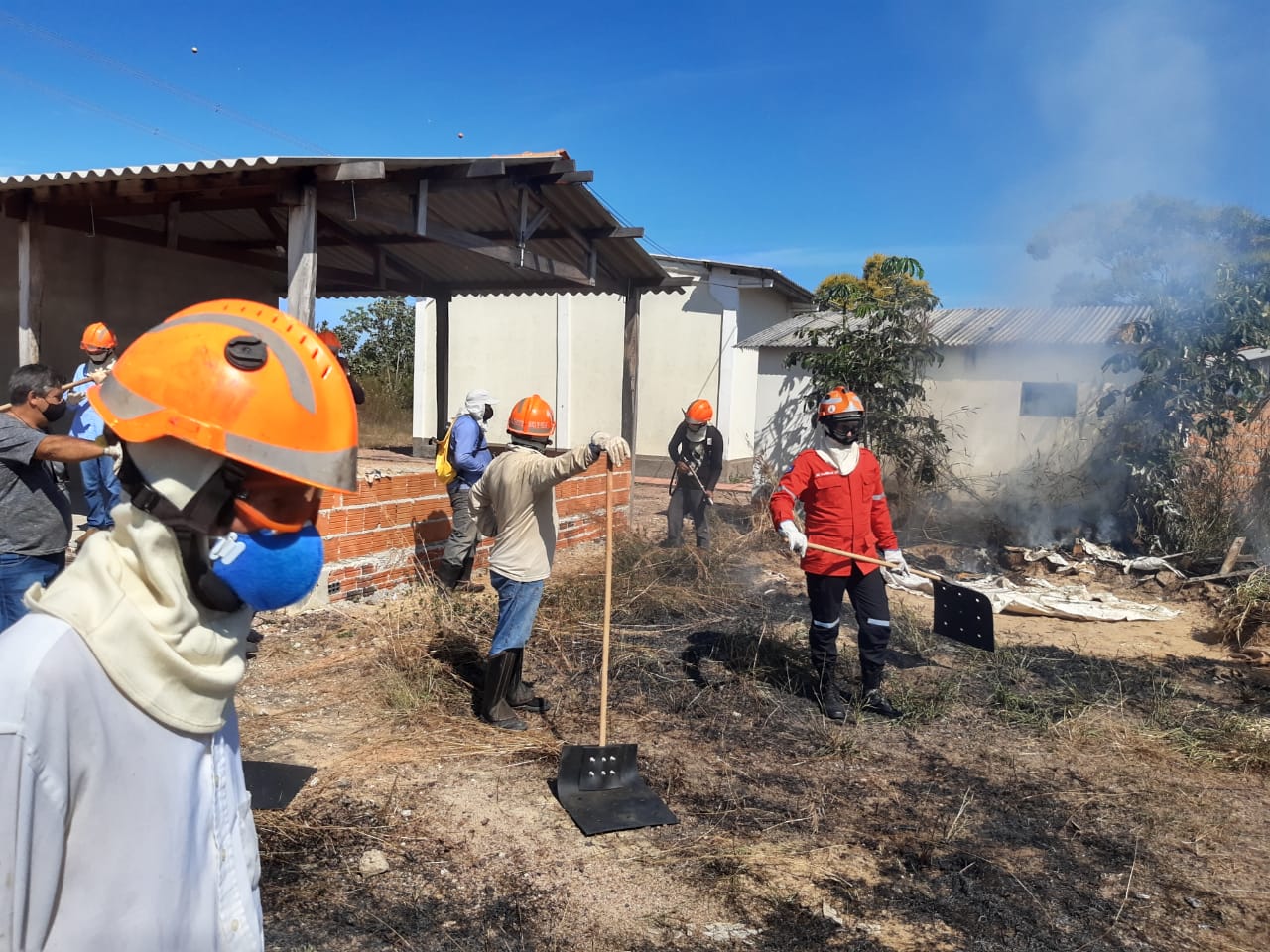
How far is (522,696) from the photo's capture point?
497cm

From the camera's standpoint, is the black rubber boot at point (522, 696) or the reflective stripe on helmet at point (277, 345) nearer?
the reflective stripe on helmet at point (277, 345)

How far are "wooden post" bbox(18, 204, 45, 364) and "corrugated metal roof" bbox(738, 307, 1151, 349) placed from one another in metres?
9.95

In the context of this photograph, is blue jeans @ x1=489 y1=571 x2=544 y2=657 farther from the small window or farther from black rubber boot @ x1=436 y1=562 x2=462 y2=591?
the small window

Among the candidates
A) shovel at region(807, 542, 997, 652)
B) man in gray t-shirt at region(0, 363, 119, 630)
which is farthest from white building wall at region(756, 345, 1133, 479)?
man in gray t-shirt at region(0, 363, 119, 630)

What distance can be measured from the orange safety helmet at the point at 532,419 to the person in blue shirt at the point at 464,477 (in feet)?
7.47

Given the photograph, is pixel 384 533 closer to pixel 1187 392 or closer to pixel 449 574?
pixel 449 574

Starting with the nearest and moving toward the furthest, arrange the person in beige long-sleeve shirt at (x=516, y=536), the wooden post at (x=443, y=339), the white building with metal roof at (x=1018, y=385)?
the person in beige long-sleeve shirt at (x=516, y=536), the wooden post at (x=443, y=339), the white building with metal roof at (x=1018, y=385)

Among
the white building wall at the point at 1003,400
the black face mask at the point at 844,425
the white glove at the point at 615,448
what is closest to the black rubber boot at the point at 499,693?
the white glove at the point at 615,448

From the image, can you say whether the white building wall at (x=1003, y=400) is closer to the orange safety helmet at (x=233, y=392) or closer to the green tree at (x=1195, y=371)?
the green tree at (x=1195, y=371)

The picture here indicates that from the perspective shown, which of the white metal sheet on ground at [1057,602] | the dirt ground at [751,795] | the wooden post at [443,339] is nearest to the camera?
the dirt ground at [751,795]

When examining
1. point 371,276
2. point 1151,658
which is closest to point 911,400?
point 1151,658

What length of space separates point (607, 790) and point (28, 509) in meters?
2.74

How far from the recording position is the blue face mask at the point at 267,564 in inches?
46.4

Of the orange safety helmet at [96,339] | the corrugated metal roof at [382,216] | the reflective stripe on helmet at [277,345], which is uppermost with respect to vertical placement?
the corrugated metal roof at [382,216]
